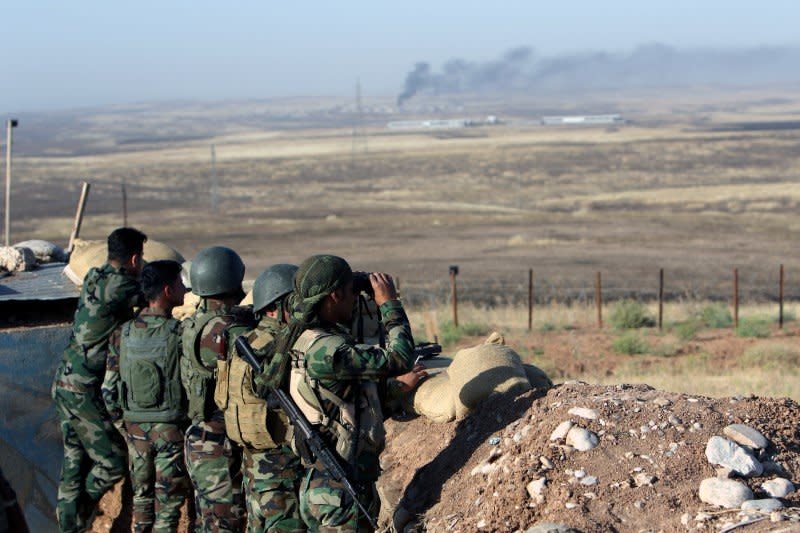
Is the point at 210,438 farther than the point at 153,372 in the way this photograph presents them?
No

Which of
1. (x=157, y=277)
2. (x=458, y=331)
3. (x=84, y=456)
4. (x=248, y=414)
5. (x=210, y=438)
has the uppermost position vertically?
(x=157, y=277)

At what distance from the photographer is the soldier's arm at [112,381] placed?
572cm

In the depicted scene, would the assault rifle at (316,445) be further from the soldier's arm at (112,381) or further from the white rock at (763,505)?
the soldier's arm at (112,381)

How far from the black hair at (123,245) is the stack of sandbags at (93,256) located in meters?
1.91

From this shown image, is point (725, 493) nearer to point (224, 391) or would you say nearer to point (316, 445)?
point (316, 445)

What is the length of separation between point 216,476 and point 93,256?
312 cm

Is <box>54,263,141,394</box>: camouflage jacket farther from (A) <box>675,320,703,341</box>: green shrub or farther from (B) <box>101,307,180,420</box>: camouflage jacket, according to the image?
(A) <box>675,320,703,341</box>: green shrub

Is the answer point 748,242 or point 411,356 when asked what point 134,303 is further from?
point 748,242

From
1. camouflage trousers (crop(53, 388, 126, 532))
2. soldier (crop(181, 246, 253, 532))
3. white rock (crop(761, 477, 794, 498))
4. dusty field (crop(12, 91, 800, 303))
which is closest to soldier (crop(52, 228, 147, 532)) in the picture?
camouflage trousers (crop(53, 388, 126, 532))

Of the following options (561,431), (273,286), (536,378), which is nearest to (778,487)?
(561,431)

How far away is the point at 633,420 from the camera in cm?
462

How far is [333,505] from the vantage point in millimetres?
4316

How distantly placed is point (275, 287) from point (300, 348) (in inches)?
20.9

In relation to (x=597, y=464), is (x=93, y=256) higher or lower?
higher
